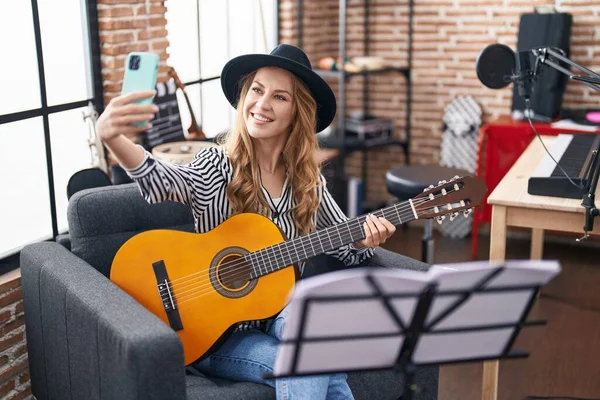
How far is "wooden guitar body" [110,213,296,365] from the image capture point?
86.8 inches

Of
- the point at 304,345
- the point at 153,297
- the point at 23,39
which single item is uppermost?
the point at 23,39

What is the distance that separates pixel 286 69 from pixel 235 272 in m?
0.66

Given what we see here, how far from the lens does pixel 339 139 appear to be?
4844mm

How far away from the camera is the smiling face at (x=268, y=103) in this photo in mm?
2336

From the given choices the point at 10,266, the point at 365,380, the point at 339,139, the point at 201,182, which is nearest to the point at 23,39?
the point at 10,266

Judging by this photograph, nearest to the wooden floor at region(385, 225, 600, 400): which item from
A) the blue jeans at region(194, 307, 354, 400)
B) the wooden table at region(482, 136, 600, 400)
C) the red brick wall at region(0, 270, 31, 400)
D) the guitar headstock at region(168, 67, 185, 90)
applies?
the wooden table at region(482, 136, 600, 400)

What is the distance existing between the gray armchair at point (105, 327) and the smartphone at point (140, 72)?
23.0 inches

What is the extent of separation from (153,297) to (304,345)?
0.81 metres

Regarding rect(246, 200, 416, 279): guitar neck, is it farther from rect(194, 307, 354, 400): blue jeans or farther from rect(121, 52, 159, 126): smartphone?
rect(121, 52, 159, 126): smartphone

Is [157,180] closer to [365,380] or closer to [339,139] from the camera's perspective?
[365,380]

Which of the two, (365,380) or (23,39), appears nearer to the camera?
(365,380)

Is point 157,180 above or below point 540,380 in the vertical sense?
above

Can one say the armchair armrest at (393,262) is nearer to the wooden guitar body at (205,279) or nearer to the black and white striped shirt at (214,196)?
the black and white striped shirt at (214,196)

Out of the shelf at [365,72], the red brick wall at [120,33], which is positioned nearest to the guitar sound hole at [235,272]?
the red brick wall at [120,33]
